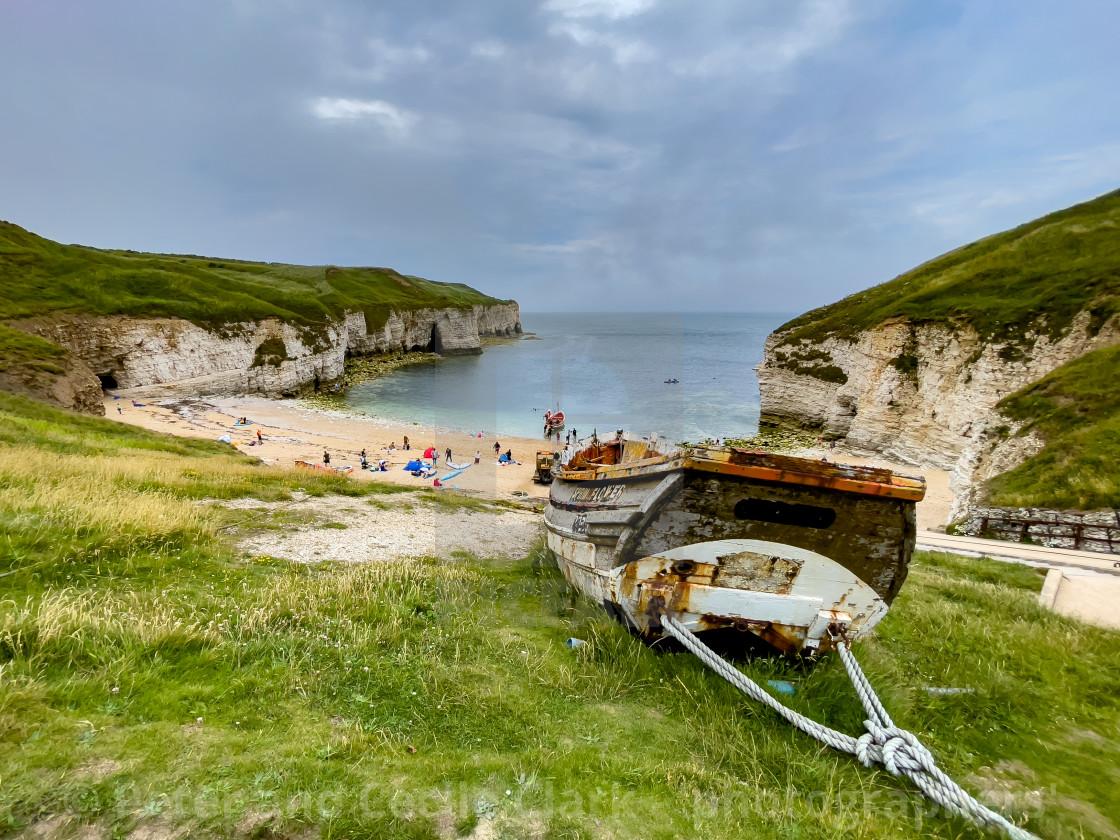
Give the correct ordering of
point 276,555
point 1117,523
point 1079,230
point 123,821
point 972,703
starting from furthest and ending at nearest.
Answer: point 1079,230, point 1117,523, point 276,555, point 972,703, point 123,821

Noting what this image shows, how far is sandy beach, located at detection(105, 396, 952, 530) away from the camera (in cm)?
2952

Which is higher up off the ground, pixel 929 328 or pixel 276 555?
pixel 929 328

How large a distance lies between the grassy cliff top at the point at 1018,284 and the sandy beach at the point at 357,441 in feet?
41.5

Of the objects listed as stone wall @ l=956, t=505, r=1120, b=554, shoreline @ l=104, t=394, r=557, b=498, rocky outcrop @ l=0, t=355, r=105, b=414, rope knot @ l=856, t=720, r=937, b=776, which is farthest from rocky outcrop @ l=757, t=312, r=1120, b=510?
rocky outcrop @ l=0, t=355, r=105, b=414

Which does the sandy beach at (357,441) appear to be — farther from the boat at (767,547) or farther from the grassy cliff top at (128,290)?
the boat at (767,547)

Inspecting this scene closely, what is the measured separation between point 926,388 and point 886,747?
4272 cm

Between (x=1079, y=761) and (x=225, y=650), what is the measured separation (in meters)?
7.93

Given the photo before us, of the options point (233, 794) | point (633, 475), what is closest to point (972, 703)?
point (633, 475)

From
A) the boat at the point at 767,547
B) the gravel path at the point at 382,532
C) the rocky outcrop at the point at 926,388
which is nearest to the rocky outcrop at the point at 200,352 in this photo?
the gravel path at the point at 382,532

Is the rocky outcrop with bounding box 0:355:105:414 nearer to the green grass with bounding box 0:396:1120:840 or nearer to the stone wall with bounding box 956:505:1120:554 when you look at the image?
the green grass with bounding box 0:396:1120:840

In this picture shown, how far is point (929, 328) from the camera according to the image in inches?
1555

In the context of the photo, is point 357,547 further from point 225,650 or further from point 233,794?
point 233,794

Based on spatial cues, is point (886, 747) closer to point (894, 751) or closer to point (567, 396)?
point (894, 751)

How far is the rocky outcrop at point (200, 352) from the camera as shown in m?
46.2
